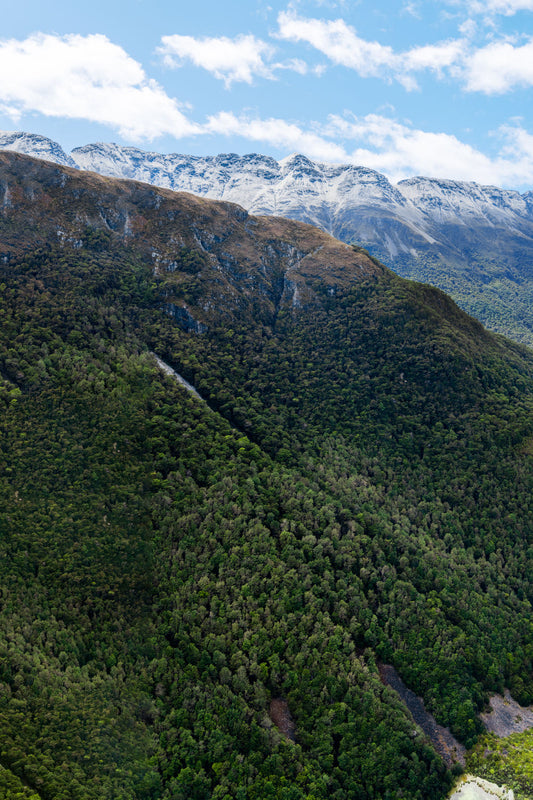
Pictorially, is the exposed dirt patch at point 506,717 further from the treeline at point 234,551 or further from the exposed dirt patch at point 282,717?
the exposed dirt patch at point 282,717

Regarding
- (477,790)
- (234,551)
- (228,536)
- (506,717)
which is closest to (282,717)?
(234,551)

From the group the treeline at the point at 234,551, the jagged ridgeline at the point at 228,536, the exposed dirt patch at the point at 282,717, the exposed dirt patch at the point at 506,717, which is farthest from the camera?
the exposed dirt patch at the point at 506,717

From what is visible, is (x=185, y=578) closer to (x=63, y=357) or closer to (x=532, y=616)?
(x=63, y=357)

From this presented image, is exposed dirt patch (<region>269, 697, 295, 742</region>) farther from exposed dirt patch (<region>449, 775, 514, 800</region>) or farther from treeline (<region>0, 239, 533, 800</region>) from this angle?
exposed dirt patch (<region>449, 775, 514, 800</region>)

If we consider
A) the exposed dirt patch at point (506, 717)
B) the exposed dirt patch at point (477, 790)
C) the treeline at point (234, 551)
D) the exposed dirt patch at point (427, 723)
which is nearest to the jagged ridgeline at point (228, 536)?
the treeline at point (234, 551)

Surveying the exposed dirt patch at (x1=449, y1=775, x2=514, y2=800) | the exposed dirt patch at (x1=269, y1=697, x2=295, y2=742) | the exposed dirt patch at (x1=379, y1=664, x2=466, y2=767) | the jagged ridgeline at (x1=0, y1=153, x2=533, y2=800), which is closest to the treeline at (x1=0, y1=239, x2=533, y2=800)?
the jagged ridgeline at (x1=0, y1=153, x2=533, y2=800)

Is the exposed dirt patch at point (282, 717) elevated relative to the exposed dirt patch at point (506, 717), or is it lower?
lower

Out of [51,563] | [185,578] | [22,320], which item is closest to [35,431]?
[51,563]
